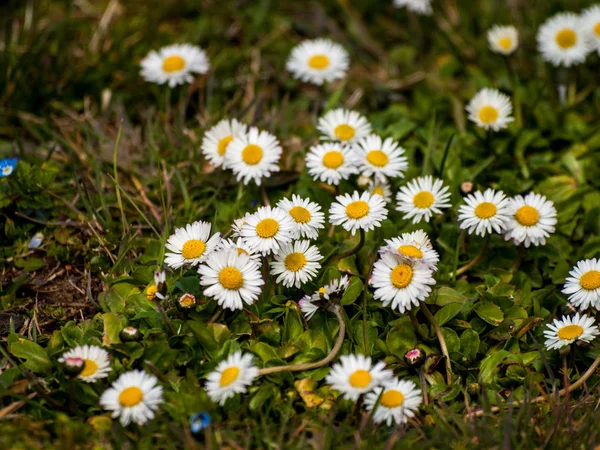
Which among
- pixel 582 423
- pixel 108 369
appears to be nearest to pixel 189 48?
pixel 108 369

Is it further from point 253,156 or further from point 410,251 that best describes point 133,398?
point 253,156

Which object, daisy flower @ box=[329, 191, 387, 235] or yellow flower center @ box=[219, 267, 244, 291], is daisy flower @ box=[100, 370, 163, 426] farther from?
daisy flower @ box=[329, 191, 387, 235]

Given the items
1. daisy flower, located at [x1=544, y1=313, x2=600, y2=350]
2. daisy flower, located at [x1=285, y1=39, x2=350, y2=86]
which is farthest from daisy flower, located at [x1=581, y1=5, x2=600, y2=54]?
daisy flower, located at [x1=544, y1=313, x2=600, y2=350]

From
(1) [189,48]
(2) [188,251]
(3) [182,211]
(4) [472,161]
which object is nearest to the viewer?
(2) [188,251]

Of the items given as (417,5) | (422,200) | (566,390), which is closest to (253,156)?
(422,200)

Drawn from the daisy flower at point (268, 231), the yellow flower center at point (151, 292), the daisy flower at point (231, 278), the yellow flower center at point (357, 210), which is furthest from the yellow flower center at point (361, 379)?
the yellow flower center at point (151, 292)

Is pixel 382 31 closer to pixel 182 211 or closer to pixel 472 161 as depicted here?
pixel 472 161

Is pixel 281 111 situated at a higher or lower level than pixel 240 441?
higher
